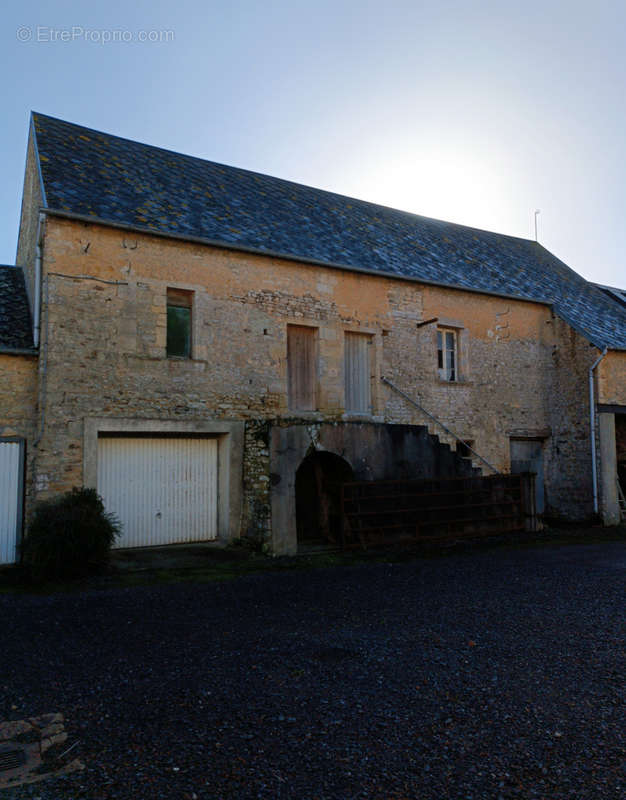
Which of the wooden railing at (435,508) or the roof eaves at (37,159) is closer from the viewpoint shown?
the roof eaves at (37,159)

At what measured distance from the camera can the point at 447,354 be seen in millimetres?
14164

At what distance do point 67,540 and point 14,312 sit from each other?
14.1 ft

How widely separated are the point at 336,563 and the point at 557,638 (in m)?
4.71

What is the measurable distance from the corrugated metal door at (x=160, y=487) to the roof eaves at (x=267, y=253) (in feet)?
11.1

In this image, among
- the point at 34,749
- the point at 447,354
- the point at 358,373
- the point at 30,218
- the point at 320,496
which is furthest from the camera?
the point at 447,354

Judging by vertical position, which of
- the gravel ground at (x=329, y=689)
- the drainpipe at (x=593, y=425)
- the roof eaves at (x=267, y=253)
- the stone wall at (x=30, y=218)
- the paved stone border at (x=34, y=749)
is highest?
the stone wall at (x=30, y=218)

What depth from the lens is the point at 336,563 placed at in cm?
971

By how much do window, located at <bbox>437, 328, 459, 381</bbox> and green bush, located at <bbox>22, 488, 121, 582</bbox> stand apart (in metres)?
8.08

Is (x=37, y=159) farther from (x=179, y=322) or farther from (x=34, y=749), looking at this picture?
(x=34, y=749)

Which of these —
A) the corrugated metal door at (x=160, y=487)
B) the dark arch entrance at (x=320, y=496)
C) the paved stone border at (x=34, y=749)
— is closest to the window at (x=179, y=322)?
the corrugated metal door at (x=160, y=487)

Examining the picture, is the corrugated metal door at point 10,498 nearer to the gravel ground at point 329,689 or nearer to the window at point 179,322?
the gravel ground at point 329,689

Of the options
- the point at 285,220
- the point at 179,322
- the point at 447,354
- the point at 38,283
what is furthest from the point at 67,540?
the point at 447,354

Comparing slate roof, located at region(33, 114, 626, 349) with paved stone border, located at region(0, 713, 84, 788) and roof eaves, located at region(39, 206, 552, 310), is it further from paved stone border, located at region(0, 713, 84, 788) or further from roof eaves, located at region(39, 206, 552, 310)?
paved stone border, located at region(0, 713, 84, 788)

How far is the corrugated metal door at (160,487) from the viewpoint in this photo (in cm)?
1002
